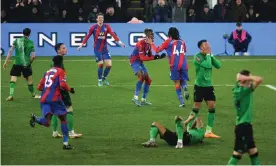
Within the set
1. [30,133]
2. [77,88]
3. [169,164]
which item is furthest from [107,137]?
[77,88]

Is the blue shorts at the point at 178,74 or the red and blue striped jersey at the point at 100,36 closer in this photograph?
the blue shorts at the point at 178,74

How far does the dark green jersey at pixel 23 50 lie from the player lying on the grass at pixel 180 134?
7.84 m

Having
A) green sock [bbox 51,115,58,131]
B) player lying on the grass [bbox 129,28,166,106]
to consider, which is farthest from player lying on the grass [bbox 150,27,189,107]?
green sock [bbox 51,115,58,131]

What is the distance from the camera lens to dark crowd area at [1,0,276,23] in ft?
114

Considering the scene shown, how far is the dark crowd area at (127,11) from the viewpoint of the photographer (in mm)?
34875

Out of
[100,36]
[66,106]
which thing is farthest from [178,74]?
[100,36]

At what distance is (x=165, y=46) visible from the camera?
2083cm

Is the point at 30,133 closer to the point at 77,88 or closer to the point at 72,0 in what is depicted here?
the point at 77,88

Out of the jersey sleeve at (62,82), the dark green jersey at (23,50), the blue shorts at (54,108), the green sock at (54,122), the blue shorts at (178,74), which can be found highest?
the dark green jersey at (23,50)

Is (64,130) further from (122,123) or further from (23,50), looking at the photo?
(23,50)

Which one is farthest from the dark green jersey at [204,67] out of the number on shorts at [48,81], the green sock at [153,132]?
the number on shorts at [48,81]

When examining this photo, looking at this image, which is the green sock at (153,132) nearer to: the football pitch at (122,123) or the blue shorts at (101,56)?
the football pitch at (122,123)

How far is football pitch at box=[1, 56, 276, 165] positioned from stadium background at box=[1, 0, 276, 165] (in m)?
0.02

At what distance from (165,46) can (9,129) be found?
5.25 meters
